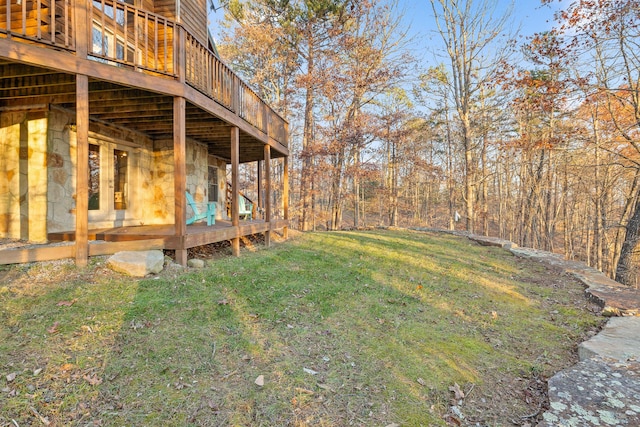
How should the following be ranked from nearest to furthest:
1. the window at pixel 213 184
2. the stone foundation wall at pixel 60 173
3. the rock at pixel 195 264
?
1. the rock at pixel 195 264
2. the stone foundation wall at pixel 60 173
3. the window at pixel 213 184

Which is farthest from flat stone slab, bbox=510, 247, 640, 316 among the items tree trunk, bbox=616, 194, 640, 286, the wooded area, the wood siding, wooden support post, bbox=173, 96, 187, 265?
the wood siding

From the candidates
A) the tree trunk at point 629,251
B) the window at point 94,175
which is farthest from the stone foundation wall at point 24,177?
the tree trunk at point 629,251

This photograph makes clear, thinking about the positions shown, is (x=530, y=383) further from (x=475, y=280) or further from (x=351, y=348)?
(x=475, y=280)

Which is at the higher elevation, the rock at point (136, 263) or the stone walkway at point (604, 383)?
the rock at point (136, 263)

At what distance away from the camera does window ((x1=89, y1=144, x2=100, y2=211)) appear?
640 cm

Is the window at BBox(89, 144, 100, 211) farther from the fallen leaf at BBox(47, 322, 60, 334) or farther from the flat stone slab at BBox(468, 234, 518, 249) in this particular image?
the flat stone slab at BBox(468, 234, 518, 249)

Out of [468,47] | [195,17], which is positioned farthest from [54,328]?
[468,47]

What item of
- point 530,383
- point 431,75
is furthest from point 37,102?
point 431,75

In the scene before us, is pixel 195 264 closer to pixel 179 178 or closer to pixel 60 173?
pixel 179 178

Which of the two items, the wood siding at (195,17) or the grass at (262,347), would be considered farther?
the wood siding at (195,17)

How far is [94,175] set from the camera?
256 inches

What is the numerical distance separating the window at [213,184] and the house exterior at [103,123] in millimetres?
2025

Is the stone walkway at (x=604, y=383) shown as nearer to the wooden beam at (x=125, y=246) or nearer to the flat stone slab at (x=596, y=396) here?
the flat stone slab at (x=596, y=396)

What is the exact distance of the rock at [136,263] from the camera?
13.7ft
